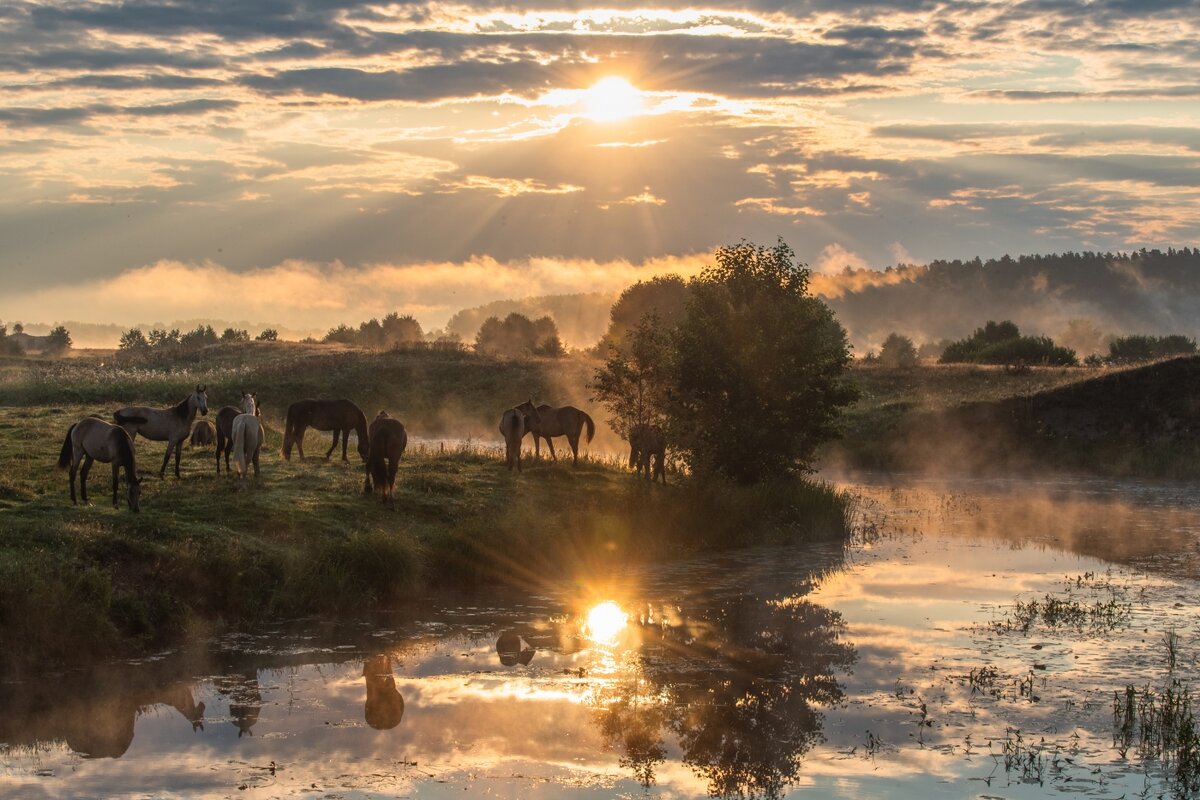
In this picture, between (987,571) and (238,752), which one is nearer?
(238,752)

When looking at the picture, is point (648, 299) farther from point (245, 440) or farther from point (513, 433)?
point (245, 440)

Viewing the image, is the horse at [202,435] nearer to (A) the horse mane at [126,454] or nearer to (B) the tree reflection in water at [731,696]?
(A) the horse mane at [126,454]

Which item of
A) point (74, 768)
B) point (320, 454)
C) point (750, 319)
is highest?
point (750, 319)

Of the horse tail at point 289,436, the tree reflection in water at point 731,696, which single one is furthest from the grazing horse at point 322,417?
the tree reflection in water at point 731,696

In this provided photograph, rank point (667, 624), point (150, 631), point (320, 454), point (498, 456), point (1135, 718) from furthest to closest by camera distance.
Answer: point (498, 456) < point (320, 454) < point (667, 624) < point (150, 631) < point (1135, 718)

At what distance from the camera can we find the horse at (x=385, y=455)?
2611 centimetres

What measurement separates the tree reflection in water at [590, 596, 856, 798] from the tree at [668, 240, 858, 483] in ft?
54.3

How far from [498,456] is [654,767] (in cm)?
2291

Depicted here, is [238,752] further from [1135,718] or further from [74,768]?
[1135,718]

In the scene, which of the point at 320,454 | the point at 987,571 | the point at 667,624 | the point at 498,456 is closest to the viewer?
the point at 667,624

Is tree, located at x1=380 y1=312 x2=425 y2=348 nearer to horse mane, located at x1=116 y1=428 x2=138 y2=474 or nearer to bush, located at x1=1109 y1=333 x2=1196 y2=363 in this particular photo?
bush, located at x1=1109 y1=333 x2=1196 y2=363

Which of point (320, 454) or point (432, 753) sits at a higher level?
point (320, 454)

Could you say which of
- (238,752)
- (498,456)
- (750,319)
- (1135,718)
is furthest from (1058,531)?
(238,752)

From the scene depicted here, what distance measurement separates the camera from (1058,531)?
3444cm
